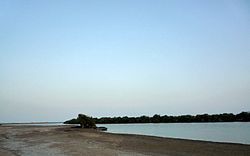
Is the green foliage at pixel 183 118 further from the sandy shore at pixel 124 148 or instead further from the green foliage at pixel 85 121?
the sandy shore at pixel 124 148

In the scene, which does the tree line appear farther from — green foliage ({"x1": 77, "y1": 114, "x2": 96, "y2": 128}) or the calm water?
green foliage ({"x1": 77, "y1": 114, "x2": 96, "y2": 128})

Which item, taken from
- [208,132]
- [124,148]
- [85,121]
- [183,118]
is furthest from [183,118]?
[124,148]

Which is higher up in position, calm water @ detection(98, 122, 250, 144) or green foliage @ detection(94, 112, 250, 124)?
green foliage @ detection(94, 112, 250, 124)

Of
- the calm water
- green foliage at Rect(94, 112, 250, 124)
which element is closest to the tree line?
green foliage at Rect(94, 112, 250, 124)

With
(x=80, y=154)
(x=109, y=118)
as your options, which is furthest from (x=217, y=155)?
(x=109, y=118)

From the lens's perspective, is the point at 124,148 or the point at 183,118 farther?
the point at 183,118

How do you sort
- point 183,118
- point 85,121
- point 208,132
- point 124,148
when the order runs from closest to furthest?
point 124,148, point 208,132, point 85,121, point 183,118

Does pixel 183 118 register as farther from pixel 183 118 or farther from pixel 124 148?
pixel 124 148

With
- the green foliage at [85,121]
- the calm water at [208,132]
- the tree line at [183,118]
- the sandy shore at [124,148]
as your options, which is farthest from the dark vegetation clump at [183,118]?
the sandy shore at [124,148]

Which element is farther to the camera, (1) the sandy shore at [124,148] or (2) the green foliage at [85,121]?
(2) the green foliage at [85,121]

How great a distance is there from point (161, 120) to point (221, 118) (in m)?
28.8

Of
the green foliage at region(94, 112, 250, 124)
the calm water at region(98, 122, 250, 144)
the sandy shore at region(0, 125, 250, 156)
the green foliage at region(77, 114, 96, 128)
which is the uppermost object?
the green foliage at region(94, 112, 250, 124)

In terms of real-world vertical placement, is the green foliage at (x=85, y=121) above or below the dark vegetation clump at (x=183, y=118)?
below

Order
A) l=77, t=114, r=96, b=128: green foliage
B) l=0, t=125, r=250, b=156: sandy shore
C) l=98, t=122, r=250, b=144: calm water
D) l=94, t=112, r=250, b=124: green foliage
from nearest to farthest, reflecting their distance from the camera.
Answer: l=0, t=125, r=250, b=156: sandy shore < l=98, t=122, r=250, b=144: calm water < l=77, t=114, r=96, b=128: green foliage < l=94, t=112, r=250, b=124: green foliage
